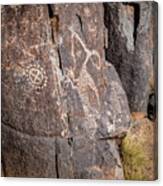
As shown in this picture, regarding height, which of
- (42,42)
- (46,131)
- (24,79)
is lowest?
(46,131)

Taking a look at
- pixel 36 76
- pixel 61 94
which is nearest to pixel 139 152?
pixel 61 94

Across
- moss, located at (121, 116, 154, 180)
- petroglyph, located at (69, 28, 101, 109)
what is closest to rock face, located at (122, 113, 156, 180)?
moss, located at (121, 116, 154, 180)

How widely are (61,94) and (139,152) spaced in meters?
0.35

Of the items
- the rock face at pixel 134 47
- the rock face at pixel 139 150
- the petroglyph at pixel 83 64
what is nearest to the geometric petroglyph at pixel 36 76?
the petroglyph at pixel 83 64

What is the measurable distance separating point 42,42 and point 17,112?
0.28 m

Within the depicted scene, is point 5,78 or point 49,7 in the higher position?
point 49,7

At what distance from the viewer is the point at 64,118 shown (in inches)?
86.4

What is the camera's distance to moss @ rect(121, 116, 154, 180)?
7.03ft

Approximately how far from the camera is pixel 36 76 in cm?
221

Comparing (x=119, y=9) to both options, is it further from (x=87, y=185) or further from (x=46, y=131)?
(x=87, y=185)

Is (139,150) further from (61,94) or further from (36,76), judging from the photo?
(36,76)

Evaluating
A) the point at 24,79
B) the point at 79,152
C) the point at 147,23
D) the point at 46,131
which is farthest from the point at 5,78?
the point at 147,23

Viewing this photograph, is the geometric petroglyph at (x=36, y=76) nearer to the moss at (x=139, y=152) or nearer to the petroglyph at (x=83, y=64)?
the petroglyph at (x=83, y=64)

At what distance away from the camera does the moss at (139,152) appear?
7.03 feet
